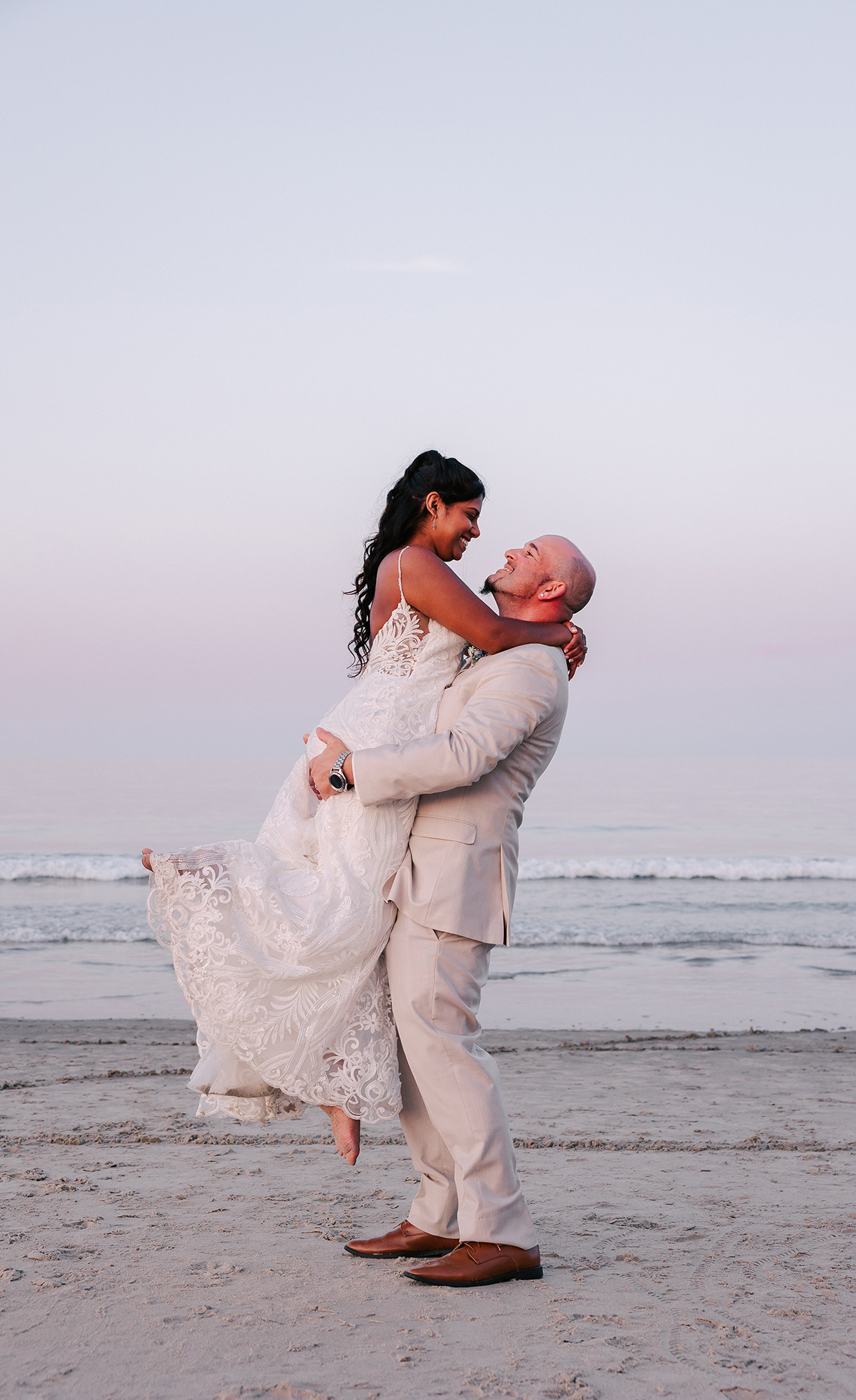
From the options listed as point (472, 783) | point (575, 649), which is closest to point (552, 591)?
point (575, 649)

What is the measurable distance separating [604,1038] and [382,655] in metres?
5.08

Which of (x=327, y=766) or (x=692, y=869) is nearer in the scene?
(x=327, y=766)

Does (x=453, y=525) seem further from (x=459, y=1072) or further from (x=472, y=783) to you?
(x=459, y=1072)

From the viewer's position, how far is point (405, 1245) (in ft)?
11.2

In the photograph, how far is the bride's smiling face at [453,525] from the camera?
3.34 metres

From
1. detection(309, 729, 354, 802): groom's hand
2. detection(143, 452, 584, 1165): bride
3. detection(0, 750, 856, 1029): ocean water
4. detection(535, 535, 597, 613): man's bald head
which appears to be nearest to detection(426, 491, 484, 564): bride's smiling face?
detection(143, 452, 584, 1165): bride

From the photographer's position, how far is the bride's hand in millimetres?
3361

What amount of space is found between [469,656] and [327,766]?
0.60 m

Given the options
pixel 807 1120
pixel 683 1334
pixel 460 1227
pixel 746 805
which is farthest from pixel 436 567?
pixel 746 805

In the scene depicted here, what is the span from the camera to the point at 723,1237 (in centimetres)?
377

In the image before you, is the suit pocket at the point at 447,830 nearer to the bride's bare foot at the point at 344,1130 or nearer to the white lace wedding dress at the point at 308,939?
the white lace wedding dress at the point at 308,939

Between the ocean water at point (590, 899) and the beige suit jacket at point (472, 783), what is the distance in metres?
5.35

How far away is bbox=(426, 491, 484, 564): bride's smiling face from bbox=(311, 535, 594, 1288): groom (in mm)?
238

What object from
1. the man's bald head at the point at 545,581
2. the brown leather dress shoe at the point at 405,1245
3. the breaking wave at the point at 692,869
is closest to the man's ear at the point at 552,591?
the man's bald head at the point at 545,581
